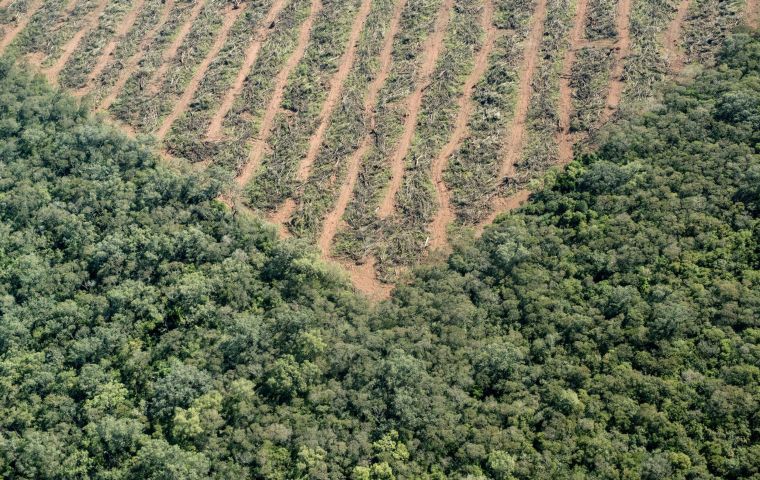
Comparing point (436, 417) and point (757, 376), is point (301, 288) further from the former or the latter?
point (757, 376)

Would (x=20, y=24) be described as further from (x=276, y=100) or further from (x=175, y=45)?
(x=276, y=100)

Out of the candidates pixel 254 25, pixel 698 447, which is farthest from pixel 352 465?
pixel 254 25

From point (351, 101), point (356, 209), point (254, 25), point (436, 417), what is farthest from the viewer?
point (254, 25)

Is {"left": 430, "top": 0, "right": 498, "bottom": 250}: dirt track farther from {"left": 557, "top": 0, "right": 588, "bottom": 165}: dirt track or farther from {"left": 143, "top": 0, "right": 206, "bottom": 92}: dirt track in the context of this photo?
{"left": 143, "top": 0, "right": 206, "bottom": 92}: dirt track

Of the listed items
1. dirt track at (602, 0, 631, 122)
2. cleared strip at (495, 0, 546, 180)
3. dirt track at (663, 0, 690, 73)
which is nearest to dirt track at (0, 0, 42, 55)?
cleared strip at (495, 0, 546, 180)

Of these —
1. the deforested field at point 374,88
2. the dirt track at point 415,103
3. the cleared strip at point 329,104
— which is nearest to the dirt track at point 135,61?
the deforested field at point 374,88

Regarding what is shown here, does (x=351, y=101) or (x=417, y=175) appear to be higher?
(x=351, y=101)

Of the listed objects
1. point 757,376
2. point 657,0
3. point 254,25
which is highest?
point 657,0
